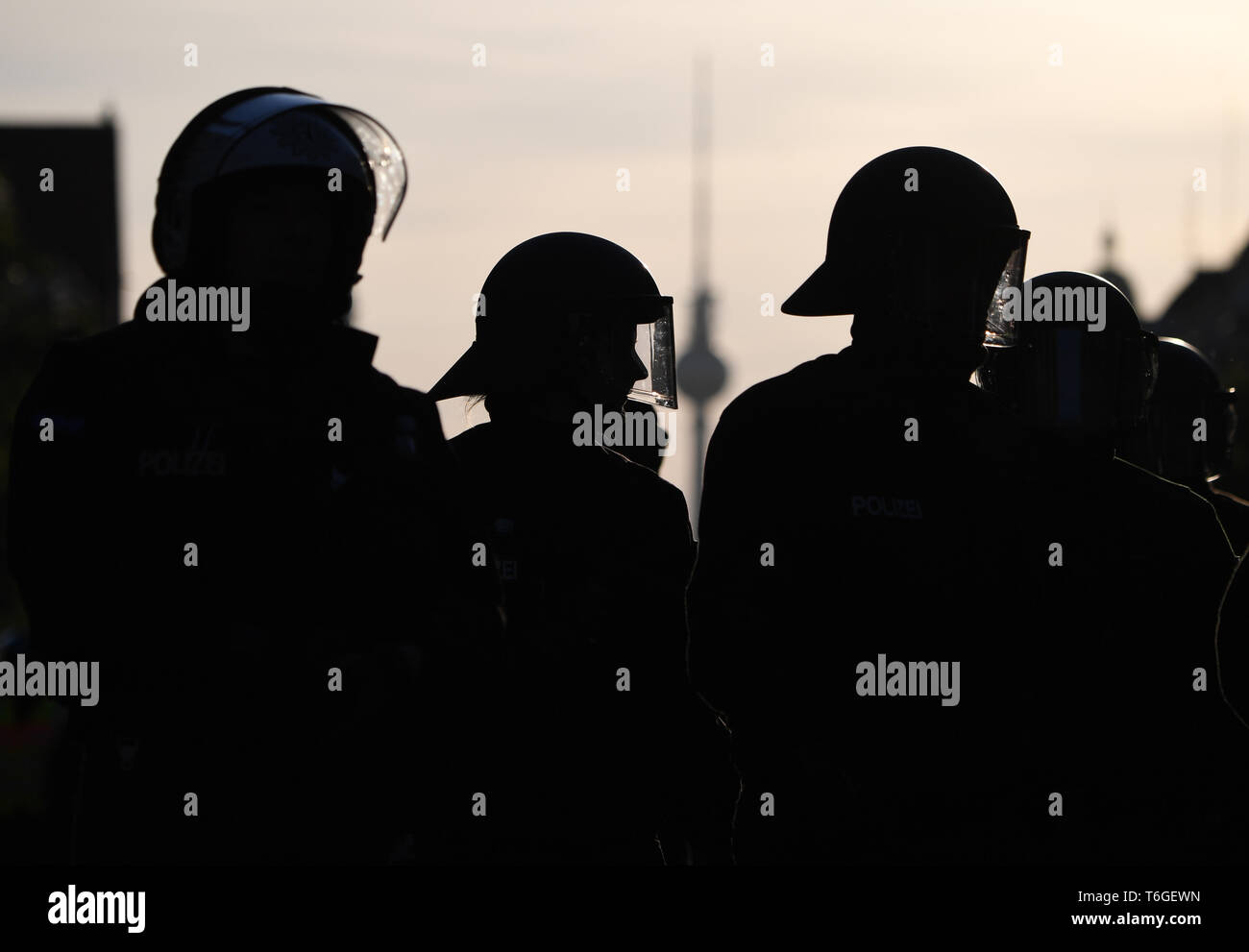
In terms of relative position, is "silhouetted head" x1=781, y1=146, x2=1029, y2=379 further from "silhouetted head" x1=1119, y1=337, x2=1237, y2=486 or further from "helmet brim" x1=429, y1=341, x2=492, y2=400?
"silhouetted head" x1=1119, y1=337, x2=1237, y2=486

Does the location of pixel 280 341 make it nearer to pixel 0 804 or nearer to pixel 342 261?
pixel 342 261

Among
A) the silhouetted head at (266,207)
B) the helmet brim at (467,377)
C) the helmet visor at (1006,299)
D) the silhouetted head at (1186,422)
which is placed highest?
the silhouetted head at (266,207)

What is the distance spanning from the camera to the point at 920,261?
5.10m

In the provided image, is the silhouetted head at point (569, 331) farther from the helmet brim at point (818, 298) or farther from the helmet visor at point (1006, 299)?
the helmet visor at point (1006, 299)

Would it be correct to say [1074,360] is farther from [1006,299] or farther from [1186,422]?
[1186,422]

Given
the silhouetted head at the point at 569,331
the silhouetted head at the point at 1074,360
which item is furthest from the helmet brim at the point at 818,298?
the silhouetted head at the point at 569,331

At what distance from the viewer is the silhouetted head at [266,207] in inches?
172

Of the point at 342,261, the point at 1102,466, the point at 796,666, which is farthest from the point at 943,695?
the point at 342,261

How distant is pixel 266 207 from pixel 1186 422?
4.92 meters

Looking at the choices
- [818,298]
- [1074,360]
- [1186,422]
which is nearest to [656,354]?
[818,298]

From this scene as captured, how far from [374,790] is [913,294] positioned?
1.82 m

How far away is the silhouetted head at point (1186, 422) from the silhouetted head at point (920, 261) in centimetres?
279

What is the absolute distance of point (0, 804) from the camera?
19.6 m
